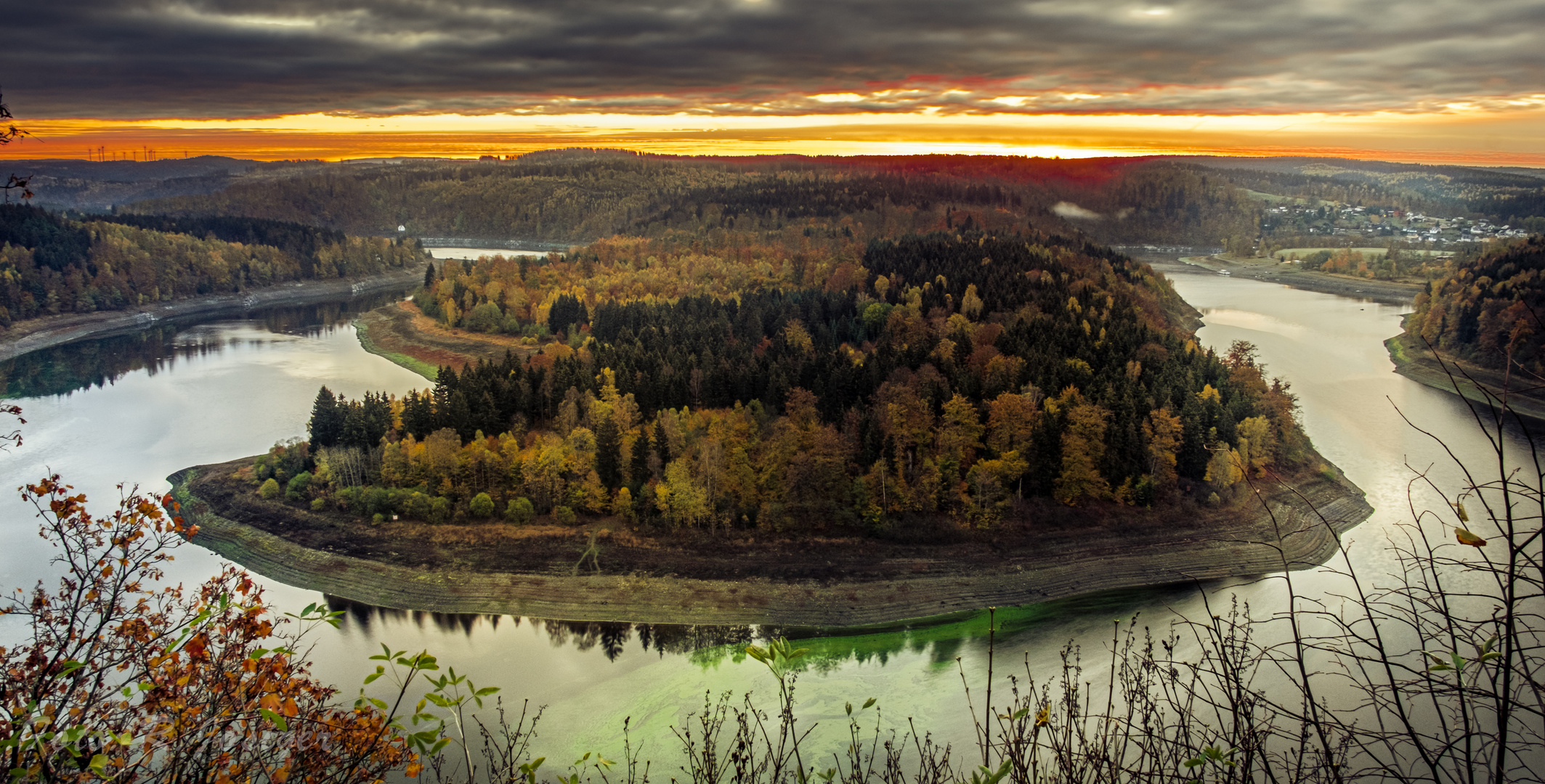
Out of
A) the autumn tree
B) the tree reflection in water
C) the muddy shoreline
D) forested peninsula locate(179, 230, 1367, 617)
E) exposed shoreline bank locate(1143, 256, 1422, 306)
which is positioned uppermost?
the autumn tree

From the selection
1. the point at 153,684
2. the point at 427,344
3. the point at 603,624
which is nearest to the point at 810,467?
the point at 603,624

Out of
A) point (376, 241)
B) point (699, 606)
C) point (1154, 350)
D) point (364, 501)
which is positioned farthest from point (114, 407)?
point (376, 241)

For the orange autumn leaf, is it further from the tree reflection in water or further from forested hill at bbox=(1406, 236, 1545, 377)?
the tree reflection in water

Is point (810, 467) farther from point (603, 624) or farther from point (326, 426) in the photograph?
point (326, 426)

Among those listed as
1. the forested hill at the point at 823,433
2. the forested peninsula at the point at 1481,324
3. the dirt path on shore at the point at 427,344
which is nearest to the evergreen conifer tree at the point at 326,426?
the forested hill at the point at 823,433

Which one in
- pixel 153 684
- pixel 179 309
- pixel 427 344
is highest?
pixel 153 684

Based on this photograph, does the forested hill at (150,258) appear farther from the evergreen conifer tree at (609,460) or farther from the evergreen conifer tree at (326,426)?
the evergreen conifer tree at (609,460)

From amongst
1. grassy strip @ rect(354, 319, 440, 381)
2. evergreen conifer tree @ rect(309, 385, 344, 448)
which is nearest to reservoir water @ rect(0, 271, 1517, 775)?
grassy strip @ rect(354, 319, 440, 381)
